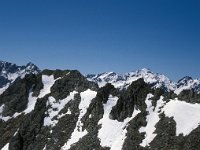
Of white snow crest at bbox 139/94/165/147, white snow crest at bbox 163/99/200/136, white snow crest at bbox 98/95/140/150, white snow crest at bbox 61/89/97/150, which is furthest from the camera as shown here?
white snow crest at bbox 61/89/97/150

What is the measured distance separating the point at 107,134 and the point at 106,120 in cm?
741

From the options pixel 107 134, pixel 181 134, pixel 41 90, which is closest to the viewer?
pixel 181 134

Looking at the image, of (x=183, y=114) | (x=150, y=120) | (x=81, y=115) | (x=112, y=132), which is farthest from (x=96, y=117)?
(x=183, y=114)

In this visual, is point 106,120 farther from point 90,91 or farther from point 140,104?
point 90,91

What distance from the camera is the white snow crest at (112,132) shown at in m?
89.1

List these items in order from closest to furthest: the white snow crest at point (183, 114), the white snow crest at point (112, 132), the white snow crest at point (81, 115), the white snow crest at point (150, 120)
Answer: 1. the white snow crest at point (183, 114)
2. the white snow crest at point (150, 120)
3. the white snow crest at point (112, 132)
4. the white snow crest at point (81, 115)

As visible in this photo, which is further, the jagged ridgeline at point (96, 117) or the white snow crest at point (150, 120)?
the white snow crest at point (150, 120)

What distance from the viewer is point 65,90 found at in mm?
127062

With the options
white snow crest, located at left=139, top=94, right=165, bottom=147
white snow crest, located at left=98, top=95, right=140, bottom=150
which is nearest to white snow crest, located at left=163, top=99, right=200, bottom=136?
white snow crest, located at left=139, top=94, right=165, bottom=147

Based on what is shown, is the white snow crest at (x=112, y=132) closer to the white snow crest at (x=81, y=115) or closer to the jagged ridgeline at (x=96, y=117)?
the jagged ridgeline at (x=96, y=117)

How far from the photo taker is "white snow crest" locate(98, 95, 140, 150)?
89125mm

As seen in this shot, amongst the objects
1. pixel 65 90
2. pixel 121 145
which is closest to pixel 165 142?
pixel 121 145

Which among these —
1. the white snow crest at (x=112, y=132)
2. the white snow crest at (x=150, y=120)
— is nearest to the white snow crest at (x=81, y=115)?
the white snow crest at (x=112, y=132)

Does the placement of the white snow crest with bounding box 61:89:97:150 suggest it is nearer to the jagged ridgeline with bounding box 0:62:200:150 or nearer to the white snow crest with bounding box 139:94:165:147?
the jagged ridgeline with bounding box 0:62:200:150
